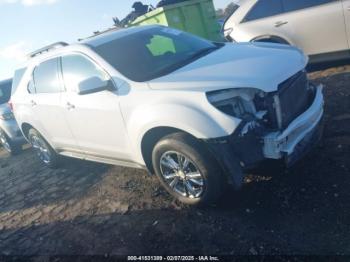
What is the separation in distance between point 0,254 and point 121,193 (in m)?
1.60

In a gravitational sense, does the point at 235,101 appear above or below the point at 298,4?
below

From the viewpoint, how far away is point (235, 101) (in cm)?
336

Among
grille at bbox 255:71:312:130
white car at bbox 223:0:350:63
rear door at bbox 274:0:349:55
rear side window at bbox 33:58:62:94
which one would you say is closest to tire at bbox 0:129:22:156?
rear side window at bbox 33:58:62:94

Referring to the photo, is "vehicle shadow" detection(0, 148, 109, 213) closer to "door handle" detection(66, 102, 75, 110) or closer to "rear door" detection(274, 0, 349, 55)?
"door handle" detection(66, 102, 75, 110)

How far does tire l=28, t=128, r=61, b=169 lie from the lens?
6.40 meters

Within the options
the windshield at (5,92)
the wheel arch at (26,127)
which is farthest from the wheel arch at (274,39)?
the windshield at (5,92)

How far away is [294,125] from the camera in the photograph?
136 inches

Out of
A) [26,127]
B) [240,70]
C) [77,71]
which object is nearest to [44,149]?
[26,127]

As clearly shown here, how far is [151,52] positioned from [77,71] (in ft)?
3.30

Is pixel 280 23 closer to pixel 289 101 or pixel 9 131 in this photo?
pixel 289 101

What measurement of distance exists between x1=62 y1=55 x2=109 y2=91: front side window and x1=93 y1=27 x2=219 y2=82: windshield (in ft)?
0.60

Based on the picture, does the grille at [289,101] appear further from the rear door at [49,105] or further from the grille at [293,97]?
the rear door at [49,105]

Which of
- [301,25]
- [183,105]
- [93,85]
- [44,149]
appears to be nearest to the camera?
[183,105]

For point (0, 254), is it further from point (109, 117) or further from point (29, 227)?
point (109, 117)
